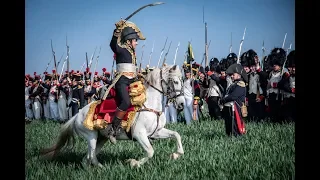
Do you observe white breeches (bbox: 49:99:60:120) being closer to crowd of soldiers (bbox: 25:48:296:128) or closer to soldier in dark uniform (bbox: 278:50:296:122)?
crowd of soldiers (bbox: 25:48:296:128)

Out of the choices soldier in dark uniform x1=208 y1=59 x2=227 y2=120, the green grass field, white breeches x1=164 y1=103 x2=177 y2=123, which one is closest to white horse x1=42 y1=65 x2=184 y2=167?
the green grass field

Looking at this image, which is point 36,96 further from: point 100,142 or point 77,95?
point 100,142

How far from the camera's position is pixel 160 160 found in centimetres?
480

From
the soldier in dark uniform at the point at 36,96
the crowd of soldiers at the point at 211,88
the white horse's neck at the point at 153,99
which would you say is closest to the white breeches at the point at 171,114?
the crowd of soldiers at the point at 211,88

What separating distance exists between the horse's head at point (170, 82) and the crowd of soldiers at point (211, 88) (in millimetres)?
185

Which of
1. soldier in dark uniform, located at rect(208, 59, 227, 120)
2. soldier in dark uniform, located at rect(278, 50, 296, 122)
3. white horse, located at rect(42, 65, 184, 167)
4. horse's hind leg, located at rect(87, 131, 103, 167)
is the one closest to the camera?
white horse, located at rect(42, 65, 184, 167)

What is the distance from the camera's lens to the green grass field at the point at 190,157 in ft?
14.3

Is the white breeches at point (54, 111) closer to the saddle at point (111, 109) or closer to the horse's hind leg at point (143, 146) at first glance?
the saddle at point (111, 109)

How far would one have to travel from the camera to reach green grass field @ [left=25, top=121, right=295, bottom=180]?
435 centimetres

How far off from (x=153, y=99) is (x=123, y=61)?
1.89 feet

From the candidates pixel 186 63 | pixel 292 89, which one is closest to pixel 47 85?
pixel 186 63

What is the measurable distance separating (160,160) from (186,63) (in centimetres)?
120
